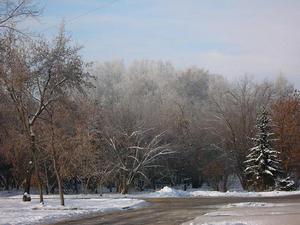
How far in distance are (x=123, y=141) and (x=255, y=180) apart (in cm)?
1522

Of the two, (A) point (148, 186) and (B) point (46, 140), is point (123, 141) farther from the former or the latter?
(B) point (46, 140)

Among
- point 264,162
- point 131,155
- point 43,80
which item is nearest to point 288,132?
point 264,162

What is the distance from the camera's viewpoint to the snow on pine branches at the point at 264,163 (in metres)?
50.6

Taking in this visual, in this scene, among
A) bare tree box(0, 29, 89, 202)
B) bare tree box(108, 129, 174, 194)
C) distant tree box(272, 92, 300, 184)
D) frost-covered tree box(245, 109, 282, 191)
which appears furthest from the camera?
bare tree box(108, 129, 174, 194)

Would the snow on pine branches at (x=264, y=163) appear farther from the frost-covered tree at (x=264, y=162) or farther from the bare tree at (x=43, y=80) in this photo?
the bare tree at (x=43, y=80)

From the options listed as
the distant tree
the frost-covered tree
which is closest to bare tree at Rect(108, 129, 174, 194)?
the frost-covered tree

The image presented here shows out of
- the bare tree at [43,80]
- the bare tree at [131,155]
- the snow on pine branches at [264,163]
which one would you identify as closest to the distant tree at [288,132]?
the snow on pine branches at [264,163]

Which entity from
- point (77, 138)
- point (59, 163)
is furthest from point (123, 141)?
point (59, 163)

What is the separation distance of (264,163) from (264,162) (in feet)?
0.35

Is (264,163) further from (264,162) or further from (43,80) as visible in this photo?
(43,80)

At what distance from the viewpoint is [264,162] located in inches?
2005

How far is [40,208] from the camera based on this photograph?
31.0 metres

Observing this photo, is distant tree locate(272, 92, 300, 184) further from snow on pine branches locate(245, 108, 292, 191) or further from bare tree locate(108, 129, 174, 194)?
bare tree locate(108, 129, 174, 194)

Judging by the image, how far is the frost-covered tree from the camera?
166 ft
